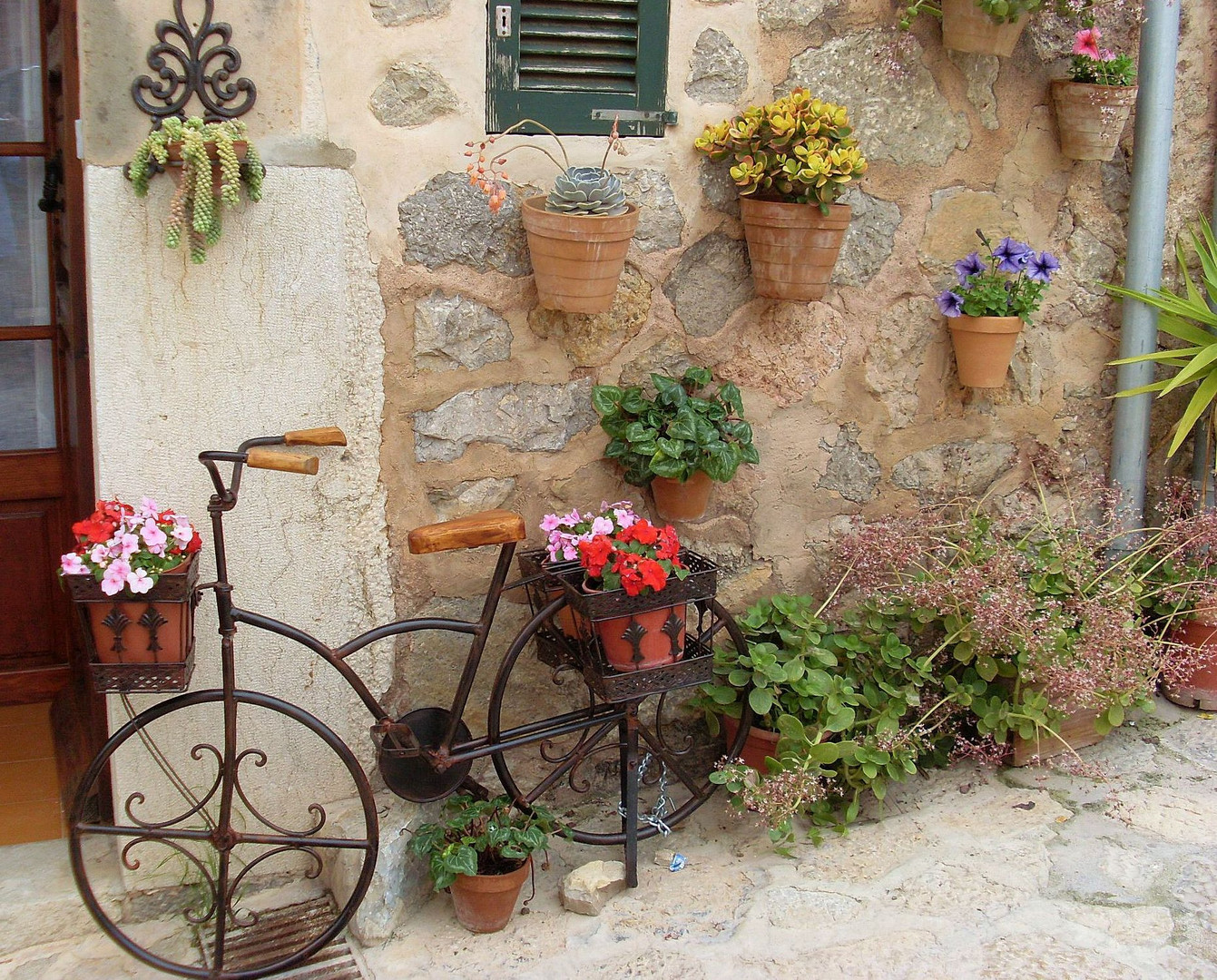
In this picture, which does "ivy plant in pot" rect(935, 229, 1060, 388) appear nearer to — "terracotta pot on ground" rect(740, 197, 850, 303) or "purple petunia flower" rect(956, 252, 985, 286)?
"purple petunia flower" rect(956, 252, 985, 286)

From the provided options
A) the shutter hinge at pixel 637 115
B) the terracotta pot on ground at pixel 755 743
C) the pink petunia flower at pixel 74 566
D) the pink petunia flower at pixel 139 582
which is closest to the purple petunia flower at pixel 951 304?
the shutter hinge at pixel 637 115

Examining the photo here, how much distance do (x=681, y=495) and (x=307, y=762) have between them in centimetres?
120

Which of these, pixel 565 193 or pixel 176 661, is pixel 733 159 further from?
pixel 176 661

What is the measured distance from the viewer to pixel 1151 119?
3453 millimetres

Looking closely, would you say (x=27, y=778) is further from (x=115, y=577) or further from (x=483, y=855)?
(x=483, y=855)

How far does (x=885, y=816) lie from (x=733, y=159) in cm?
185

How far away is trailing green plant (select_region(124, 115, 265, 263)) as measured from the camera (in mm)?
2518

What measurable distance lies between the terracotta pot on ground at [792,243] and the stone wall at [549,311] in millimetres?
115

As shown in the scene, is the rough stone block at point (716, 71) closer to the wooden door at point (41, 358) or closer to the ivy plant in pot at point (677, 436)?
the ivy plant in pot at point (677, 436)

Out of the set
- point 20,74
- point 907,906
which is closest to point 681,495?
point 907,906

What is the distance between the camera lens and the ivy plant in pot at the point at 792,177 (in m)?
2.98

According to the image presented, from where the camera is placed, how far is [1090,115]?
11.0 feet

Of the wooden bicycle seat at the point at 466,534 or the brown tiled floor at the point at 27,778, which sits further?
the brown tiled floor at the point at 27,778

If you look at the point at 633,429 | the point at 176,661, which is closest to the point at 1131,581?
the point at 633,429
